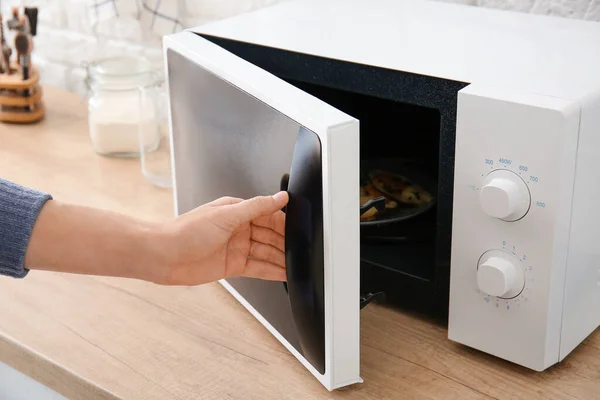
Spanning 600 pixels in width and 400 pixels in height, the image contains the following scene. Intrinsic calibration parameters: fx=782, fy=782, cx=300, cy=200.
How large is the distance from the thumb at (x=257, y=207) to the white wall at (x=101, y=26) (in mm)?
735

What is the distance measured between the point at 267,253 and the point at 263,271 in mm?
19

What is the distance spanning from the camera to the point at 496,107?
0.70 meters

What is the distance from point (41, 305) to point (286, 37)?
1.43ft

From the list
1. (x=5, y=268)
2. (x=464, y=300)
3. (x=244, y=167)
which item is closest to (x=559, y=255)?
(x=464, y=300)

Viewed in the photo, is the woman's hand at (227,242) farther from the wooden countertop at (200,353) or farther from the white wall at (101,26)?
the white wall at (101,26)

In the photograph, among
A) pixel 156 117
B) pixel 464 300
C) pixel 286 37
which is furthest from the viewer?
pixel 156 117

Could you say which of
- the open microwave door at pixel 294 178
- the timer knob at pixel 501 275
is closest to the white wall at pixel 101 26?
the open microwave door at pixel 294 178

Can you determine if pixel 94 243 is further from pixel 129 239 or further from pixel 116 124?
pixel 116 124

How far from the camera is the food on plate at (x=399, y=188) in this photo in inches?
39.2

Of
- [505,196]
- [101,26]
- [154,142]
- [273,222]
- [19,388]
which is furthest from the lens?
[101,26]

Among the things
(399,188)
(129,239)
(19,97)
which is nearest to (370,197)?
(399,188)

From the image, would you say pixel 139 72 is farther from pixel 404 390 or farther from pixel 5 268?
pixel 404 390

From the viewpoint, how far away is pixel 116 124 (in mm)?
1353

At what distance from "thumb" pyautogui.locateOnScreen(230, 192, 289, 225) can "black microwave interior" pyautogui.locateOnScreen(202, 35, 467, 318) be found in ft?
0.55
